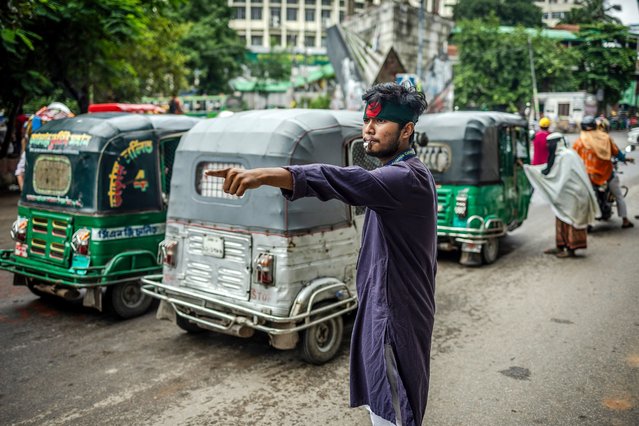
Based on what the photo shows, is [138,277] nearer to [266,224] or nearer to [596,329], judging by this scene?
[266,224]

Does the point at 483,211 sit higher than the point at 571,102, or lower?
lower

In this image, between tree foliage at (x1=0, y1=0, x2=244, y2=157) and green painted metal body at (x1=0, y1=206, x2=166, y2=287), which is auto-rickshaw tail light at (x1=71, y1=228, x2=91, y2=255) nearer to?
green painted metal body at (x1=0, y1=206, x2=166, y2=287)

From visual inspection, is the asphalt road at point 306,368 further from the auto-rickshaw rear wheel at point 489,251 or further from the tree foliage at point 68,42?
the tree foliage at point 68,42

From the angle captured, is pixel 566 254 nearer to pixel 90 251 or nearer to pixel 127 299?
pixel 127 299

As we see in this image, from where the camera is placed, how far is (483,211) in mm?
8406

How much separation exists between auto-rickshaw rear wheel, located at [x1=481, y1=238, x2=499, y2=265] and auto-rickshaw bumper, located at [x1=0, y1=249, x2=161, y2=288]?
467 cm

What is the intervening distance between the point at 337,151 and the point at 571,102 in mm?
47225

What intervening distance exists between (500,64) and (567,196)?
38.1 m

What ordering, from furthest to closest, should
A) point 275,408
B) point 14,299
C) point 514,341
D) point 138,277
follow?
1. point 14,299
2. point 138,277
3. point 514,341
4. point 275,408

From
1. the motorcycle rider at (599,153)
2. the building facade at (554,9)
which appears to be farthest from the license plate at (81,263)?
the building facade at (554,9)

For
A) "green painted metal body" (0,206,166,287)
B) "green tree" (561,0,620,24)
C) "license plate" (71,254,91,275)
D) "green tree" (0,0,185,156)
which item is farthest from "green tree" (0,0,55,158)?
"green tree" (561,0,620,24)

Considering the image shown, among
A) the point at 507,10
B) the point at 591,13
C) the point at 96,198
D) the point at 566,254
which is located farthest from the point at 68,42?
the point at 591,13

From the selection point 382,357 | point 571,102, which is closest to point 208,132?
point 382,357

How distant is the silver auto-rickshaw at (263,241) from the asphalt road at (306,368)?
411mm
